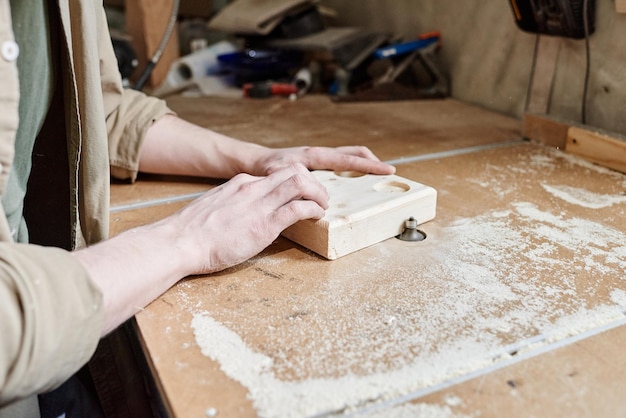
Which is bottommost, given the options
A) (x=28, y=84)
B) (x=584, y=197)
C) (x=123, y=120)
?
(x=584, y=197)

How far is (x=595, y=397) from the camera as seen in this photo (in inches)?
22.7

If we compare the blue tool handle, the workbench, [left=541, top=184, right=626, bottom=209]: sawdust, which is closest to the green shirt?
the workbench

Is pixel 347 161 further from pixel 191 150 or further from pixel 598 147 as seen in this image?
pixel 598 147

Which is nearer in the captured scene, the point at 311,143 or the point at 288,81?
the point at 311,143

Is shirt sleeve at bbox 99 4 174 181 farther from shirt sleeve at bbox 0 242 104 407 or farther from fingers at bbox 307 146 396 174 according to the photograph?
shirt sleeve at bbox 0 242 104 407

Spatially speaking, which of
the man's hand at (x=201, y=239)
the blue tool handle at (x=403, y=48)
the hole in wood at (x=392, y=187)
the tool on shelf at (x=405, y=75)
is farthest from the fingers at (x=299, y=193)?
the blue tool handle at (x=403, y=48)

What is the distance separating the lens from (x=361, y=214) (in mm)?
877

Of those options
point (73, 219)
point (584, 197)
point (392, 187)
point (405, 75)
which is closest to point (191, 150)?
point (73, 219)

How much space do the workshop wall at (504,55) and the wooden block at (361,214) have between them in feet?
2.45

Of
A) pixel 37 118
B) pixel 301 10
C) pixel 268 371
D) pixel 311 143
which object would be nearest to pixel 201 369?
pixel 268 371

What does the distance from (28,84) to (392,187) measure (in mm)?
582

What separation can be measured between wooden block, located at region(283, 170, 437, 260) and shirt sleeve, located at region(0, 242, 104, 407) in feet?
1.12

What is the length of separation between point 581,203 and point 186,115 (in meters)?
1.14

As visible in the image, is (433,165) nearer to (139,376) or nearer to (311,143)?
(311,143)
